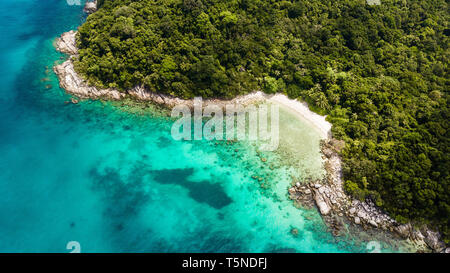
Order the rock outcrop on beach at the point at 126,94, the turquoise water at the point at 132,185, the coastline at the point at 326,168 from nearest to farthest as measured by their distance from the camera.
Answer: the turquoise water at the point at 132,185 → the coastline at the point at 326,168 → the rock outcrop on beach at the point at 126,94

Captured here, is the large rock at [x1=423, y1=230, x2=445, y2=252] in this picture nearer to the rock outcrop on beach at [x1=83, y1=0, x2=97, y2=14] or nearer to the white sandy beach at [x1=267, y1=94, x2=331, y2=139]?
the white sandy beach at [x1=267, y1=94, x2=331, y2=139]

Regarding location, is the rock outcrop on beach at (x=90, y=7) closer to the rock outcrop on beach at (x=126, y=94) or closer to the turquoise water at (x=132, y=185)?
the rock outcrop on beach at (x=126, y=94)

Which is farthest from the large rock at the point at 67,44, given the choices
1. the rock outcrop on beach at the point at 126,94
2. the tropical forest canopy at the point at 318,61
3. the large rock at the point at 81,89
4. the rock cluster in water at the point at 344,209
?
the rock cluster in water at the point at 344,209

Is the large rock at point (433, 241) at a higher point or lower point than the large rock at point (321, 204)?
lower

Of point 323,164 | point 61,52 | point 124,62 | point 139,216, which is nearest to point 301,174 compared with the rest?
point 323,164

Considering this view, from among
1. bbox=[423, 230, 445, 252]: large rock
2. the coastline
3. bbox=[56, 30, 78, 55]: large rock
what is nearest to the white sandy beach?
the coastline
